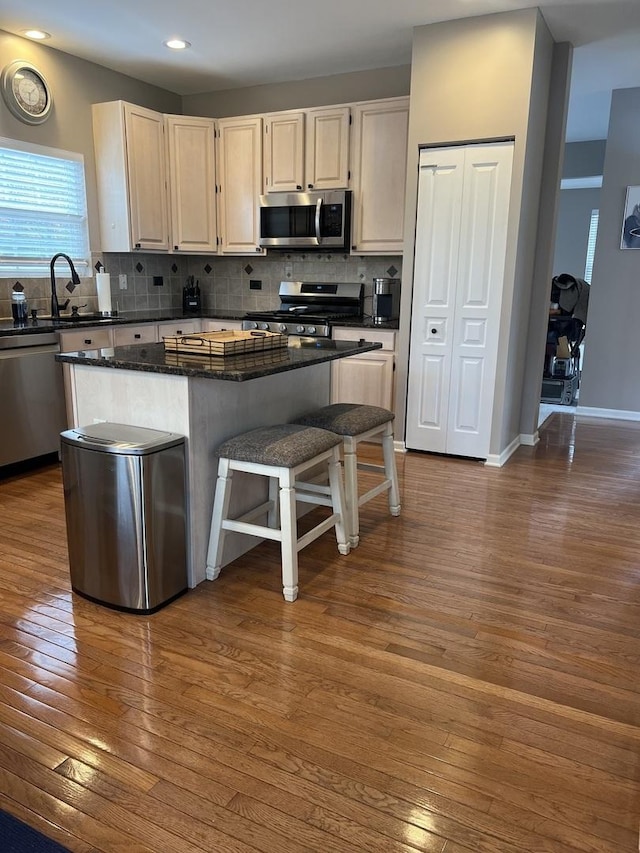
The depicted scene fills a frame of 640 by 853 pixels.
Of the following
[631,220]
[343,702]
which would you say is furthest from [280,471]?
[631,220]

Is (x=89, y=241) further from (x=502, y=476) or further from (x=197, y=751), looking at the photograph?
(x=197, y=751)

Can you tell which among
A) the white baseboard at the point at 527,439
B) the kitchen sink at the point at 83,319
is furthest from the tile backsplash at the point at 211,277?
the white baseboard at the point at 527,439

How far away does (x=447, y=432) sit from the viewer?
4414 millimetres

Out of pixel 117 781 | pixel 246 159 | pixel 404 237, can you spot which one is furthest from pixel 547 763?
pixel 246 159

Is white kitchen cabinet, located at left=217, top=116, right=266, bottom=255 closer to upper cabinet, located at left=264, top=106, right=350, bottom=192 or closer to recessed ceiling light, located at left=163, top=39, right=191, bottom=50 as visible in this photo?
upper cabinet, located at left=264, top=106, right=350, bottom=192

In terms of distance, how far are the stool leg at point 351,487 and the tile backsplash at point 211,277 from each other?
8.52 feet

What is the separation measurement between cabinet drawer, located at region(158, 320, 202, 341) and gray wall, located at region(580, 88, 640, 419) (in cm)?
363

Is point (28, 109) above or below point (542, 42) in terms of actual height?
below

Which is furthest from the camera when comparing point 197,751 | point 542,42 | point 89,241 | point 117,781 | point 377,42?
point 89,241

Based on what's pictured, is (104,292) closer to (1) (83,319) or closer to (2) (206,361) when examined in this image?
(1) (83,319)

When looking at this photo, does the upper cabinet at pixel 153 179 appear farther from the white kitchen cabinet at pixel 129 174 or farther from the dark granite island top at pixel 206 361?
the dark granite island top at pixel 206 361

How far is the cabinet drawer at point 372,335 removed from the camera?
177 inches

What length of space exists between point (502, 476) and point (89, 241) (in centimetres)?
360

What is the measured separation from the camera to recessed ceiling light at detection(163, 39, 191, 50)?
4301mm
